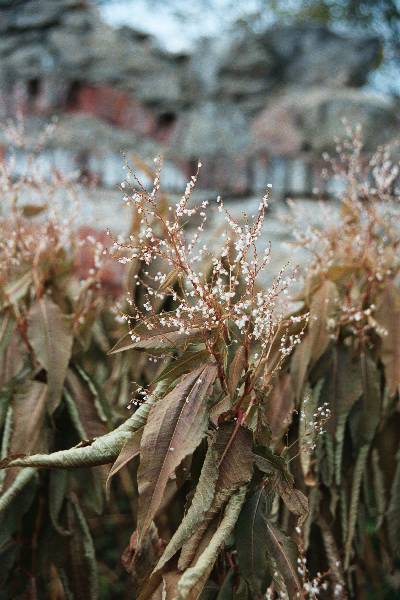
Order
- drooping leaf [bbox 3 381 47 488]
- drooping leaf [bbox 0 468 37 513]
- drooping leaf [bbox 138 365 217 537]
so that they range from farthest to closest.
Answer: drooping leaf [bbox 3 381 47 488] → drooping leaf [bbox 0 468 37 513] → drooping leaf [bbox 138 365 217 537]

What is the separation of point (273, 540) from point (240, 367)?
1.10ft

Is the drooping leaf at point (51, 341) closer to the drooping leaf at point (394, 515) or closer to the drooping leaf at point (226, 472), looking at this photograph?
the drooping leaf at point (226, 472)

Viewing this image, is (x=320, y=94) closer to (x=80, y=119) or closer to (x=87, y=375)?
(x=80, y=119)

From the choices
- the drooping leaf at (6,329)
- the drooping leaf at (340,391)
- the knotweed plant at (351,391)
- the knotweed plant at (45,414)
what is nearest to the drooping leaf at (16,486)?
the knotweed plant at (45,414)

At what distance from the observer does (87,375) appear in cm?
231

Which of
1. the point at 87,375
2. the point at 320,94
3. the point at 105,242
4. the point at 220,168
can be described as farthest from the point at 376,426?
the point at 320,94

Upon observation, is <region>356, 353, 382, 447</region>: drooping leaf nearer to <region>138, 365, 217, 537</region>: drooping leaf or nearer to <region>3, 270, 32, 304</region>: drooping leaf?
<region>138, 365, 217, 537</region>: drooping leaf

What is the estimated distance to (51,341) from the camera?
7.27ft

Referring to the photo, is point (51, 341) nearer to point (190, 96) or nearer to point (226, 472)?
point (226, 472)

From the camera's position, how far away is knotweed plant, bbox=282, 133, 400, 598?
221cm

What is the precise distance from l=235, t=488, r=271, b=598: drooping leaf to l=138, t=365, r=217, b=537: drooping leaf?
0.18 m

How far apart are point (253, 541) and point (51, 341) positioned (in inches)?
36.9

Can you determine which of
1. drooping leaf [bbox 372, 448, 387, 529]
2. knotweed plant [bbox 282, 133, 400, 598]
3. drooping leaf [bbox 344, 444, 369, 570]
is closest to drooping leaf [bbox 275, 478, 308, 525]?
knotweed plant [bbox 282, 133, 400, 598]

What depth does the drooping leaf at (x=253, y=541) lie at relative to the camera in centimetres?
149
